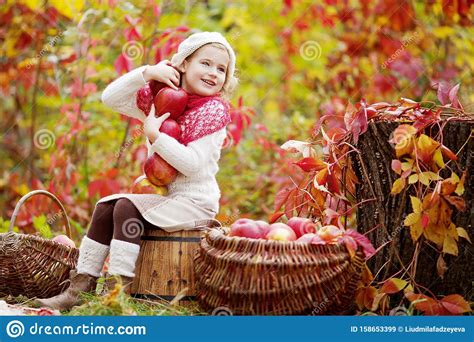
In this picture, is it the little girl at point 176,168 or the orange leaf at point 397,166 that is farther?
the little girl at point 176,168

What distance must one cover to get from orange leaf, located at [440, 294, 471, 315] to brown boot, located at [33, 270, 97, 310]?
4.67 feet

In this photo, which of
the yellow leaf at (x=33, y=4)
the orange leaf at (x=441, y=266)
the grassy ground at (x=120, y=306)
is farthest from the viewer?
the yellow leaf at (x=33, y=4)

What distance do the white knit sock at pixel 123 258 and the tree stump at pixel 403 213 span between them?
100 cm

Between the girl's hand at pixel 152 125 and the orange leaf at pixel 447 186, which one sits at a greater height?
the girl's hand at pixel 152 125

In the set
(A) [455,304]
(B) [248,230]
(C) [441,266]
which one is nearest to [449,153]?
(C) [441,266]

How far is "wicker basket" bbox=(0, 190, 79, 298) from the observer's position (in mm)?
3436

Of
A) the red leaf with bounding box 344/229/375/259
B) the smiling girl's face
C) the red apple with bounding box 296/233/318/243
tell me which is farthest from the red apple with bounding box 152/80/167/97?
the red leaf with bounding box 344/229/375/259

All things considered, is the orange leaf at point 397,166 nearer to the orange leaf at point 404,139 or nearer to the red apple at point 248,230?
the orange leaf at point 404,139

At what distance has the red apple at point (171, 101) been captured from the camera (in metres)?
3.24

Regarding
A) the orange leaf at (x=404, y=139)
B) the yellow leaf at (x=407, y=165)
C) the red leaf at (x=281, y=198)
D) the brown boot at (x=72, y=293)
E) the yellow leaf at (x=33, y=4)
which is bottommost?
the brown boot at (x=72, y=293)

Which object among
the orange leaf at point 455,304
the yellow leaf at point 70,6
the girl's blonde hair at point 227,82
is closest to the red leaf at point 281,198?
the girl's blonde hair at point 227,82

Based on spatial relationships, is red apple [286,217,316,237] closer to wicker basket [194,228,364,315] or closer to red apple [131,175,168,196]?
wicker basket [194,228,364,315]

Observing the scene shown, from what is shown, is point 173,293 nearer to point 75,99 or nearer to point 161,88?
point 161,88

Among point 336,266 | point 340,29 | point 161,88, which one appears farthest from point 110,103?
point 340,29
